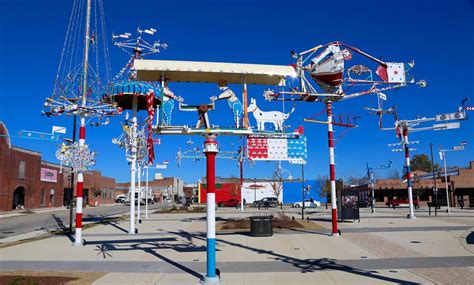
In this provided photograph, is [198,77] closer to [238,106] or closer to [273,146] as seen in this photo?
[238,106]

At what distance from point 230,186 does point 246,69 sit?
5605 cm

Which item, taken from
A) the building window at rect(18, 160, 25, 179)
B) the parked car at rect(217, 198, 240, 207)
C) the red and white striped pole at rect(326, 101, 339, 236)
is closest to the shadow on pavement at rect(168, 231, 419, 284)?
the red and white striped pole at rect(326, 101, 339, 236)

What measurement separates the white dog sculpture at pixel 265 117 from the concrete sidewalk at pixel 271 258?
4.09 m

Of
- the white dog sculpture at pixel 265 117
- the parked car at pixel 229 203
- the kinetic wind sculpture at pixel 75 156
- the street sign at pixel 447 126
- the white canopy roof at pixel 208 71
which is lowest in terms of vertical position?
the parked car at pixel 229 203

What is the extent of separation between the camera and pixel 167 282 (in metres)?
9.64

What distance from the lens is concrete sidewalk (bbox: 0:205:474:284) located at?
9.95 metres

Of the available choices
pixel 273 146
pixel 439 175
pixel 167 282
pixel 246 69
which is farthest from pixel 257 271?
pixel 439 175

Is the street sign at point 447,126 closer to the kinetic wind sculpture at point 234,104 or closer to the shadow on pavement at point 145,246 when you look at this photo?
the shadow on pavement at point 145,246

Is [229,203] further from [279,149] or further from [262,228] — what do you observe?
[262,228]

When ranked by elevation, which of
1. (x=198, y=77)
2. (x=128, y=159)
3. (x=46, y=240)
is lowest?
(x=46, y=240)

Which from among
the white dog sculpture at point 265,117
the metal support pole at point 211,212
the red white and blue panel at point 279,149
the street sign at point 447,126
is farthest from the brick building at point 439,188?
the metal support pole at point 211,212

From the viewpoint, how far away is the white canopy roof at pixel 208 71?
10789mm

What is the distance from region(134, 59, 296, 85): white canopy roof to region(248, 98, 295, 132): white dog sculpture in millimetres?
768

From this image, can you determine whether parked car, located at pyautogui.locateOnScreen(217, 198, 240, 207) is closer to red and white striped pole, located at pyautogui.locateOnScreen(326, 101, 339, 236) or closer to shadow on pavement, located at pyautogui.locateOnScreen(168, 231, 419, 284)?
red and white striped pole, located at pyautogui.locateOnScreen(326, 101, 339, 236)
